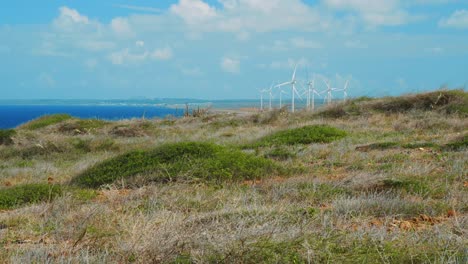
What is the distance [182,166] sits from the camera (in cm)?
948

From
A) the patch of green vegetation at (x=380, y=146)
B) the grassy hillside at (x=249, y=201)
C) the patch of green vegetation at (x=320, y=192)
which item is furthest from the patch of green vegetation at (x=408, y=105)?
the patch of green vegetation at (x=320, y=192)

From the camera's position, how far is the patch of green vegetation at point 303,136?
46.6 feet

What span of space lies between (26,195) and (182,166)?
8.34 ft

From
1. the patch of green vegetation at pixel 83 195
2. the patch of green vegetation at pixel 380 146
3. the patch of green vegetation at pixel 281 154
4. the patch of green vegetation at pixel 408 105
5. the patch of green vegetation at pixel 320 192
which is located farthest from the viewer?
the patch of green vegetation at pixel 408 105

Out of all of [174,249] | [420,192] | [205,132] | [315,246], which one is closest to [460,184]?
[420,192]

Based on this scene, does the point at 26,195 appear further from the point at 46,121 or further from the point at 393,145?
the point at 46,121

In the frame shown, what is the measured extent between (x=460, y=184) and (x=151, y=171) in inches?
193

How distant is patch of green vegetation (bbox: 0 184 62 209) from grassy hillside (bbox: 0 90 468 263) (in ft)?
0.06

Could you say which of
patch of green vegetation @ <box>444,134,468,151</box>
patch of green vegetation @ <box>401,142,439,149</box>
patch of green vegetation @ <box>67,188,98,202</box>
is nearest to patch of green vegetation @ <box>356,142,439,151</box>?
patch of green vegetation @ <box>401,142,439,149</box>

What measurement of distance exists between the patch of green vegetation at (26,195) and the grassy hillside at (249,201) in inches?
0.8

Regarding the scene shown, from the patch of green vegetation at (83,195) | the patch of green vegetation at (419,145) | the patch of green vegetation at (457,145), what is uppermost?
the patch of green vegetation at (457,145)

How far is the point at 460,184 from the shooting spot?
7.44m

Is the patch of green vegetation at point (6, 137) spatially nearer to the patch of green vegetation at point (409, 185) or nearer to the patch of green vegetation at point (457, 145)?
the patch of green vegetation at point (457, 145)

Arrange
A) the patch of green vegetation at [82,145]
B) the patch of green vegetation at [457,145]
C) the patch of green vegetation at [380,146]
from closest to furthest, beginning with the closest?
the patch of green vegetation at [457,145], the patch of green vegetation at [380,146], the patch of green vegetation at [82,145]
